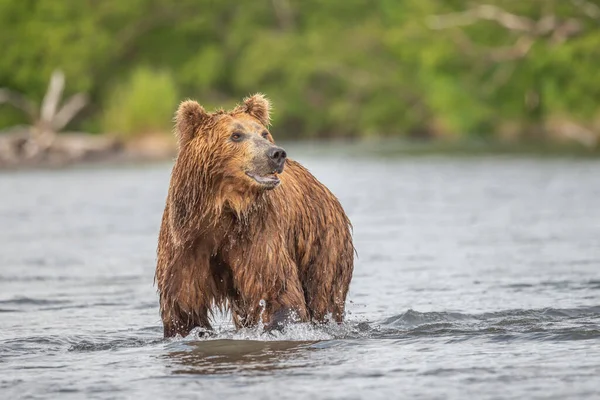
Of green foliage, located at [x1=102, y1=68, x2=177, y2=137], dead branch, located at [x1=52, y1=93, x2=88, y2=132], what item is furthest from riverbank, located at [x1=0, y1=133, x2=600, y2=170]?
dead branch, located at [x1=52, y1=93, x2=88, y2=132]

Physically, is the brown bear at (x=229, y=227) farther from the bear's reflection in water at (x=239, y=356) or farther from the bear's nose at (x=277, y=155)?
the bear's reflection in water at (x=239, y=356)

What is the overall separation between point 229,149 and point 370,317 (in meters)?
2.39

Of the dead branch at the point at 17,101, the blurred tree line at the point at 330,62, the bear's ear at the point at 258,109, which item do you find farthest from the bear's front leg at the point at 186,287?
the dead branch at the point at 17,101

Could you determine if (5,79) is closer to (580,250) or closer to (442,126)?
(442,126)

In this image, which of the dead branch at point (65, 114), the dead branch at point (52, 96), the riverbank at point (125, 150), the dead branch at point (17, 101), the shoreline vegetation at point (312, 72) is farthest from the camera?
the dead branch at point (17, 101)

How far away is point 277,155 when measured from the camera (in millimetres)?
6934

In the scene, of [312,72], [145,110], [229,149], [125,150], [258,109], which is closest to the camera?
[229,149]

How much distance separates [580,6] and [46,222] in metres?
28.0

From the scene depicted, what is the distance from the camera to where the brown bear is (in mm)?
7070

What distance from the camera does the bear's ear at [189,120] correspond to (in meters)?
7.26

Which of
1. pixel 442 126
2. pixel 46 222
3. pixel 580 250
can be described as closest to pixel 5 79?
pixel 442 126

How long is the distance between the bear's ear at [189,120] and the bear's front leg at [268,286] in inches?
28.5

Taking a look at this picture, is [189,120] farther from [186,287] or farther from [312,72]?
[312,72]

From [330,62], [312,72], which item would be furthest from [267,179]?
[312,72]
